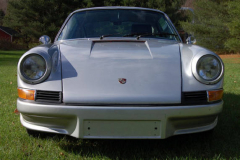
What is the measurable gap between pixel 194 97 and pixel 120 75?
24.2 inches

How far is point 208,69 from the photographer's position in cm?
211

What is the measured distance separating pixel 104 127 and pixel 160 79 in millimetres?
587

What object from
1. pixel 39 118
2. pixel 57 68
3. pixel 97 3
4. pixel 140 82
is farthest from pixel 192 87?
pixel 97 3

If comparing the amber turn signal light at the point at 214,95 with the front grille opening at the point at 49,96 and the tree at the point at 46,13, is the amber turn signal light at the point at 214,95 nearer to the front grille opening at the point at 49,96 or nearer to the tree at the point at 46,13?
the front grille opening at the point at 49,96

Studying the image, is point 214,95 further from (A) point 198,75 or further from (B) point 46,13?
(B) point 46,13

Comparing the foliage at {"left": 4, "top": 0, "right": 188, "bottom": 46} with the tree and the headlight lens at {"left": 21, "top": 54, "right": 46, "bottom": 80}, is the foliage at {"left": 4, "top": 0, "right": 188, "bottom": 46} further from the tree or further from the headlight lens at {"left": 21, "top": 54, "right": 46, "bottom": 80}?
the headlight lens at {"left": 21, "top": 54, "right": 46, "bottom": 80}

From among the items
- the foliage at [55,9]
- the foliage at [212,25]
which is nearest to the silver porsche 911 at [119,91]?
the foliage at [212,25]

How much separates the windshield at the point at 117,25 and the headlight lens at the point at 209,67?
0.95 metres

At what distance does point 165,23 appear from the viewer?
329 centimetres

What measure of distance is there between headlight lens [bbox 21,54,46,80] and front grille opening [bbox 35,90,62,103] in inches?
5.8

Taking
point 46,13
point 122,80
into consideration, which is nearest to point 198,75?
point 122,80

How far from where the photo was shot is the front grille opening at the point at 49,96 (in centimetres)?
196

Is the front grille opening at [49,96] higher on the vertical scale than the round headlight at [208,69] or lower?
lower

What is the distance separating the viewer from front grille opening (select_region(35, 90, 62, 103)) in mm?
1955
